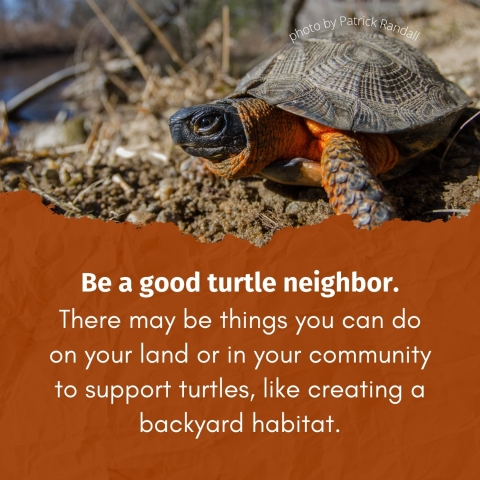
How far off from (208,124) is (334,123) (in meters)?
0.55

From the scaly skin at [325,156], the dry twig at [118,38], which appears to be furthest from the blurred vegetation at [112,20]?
the scaly skin at [325,156]

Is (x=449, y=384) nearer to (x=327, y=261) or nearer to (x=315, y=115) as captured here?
(x=327, y=261)

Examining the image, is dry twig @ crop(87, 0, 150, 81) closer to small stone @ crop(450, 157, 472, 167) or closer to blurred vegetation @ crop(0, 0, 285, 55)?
blurred vegetation @ crop(0, 0, 285, 55)

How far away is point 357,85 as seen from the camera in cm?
213

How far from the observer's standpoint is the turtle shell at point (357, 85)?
202 centimetres

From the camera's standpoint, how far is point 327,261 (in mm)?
1543

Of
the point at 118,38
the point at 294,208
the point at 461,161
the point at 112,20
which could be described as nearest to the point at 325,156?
the point at 294,208

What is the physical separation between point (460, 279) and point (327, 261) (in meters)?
0.44

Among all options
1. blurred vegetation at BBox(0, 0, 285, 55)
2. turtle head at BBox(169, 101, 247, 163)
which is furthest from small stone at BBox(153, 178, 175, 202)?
blurred vegetation at BBox(0, 0, 285, 55)

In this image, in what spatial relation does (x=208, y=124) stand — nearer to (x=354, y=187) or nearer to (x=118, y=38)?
(x=354, y=187)

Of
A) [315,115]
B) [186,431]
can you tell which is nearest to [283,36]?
[315,115]

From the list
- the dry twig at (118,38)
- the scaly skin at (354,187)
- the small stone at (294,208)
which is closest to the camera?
the scaly skin at (354,187)

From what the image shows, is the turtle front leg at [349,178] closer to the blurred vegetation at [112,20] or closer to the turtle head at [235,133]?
the turtle head at [235,133]

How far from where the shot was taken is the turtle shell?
6.63ft
